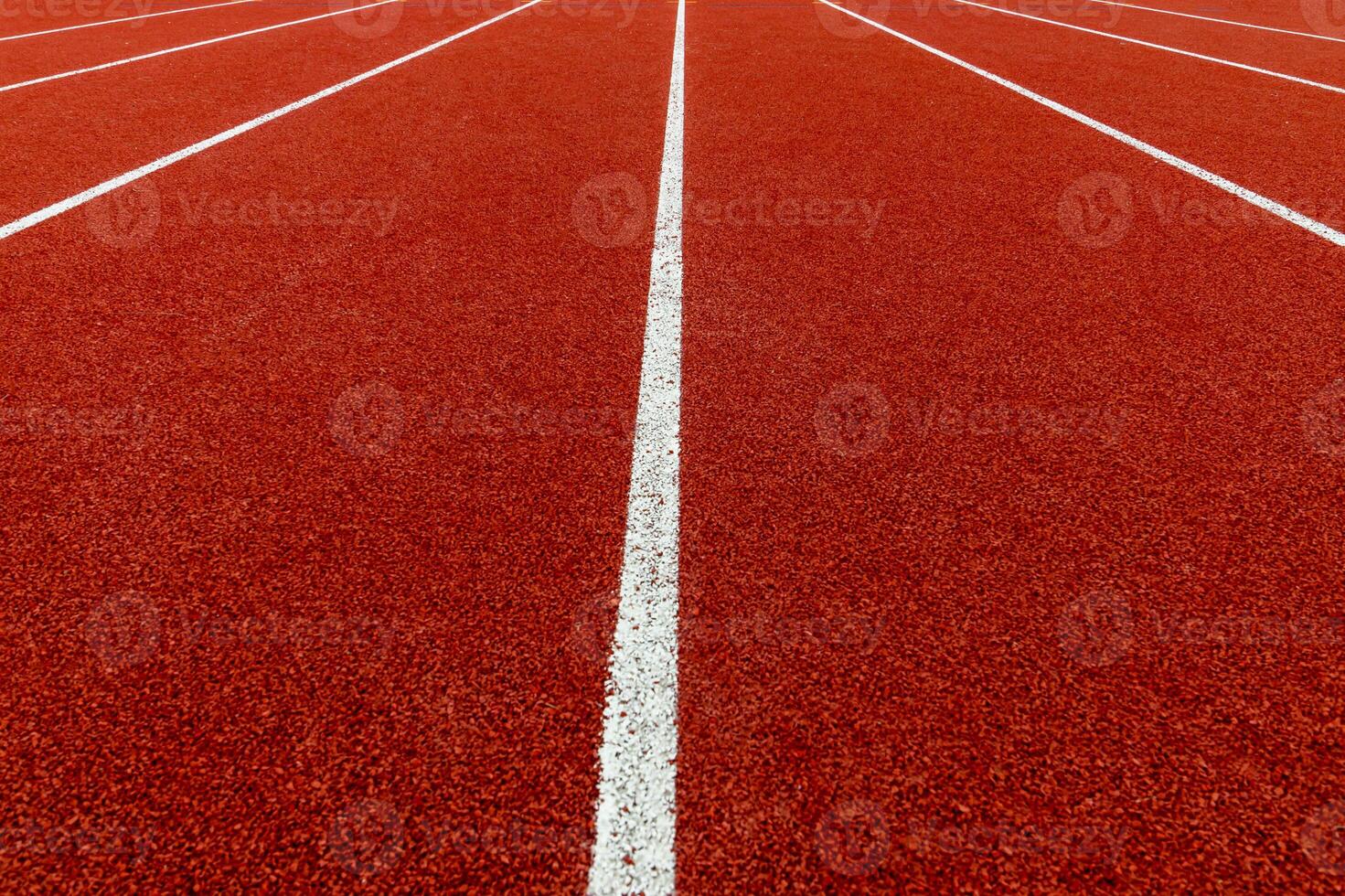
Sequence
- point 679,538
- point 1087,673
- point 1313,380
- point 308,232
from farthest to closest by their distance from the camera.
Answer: point 308,232
point 1313,380
point 679,538
point 1087,673

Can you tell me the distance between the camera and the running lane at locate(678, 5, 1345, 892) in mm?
1468

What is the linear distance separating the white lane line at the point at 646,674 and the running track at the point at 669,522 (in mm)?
11

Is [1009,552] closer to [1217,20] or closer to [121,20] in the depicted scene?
[1217,20]

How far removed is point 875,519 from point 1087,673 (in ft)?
2.16

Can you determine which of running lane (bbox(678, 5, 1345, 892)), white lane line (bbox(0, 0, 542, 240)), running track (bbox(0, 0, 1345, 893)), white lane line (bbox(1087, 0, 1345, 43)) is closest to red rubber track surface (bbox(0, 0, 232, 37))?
white lane line (bbox(0, 0, 542, 240))

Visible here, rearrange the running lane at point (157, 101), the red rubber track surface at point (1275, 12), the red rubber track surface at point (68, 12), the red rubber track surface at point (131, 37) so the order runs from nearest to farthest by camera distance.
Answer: the running lane at point (157, 101) < the red rubber track surface at point (131, 37) < the red rubber track surface at point (68, 12) < the red rubber track surface at point (1275, 12)

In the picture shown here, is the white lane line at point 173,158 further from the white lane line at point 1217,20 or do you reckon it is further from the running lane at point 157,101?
the white lane line at point 1217,20

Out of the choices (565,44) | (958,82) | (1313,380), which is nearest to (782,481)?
(1313,380)

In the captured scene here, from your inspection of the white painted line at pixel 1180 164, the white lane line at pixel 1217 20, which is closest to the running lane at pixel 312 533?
the white painted line at pixel 1180 164

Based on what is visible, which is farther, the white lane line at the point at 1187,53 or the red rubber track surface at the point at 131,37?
the red rubber track surface at the point at 131,37

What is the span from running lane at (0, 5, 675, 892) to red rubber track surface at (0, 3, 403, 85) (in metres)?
4.36

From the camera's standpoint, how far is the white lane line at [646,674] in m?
1.43

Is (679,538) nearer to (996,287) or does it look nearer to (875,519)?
(875,519)

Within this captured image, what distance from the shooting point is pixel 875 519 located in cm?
216
